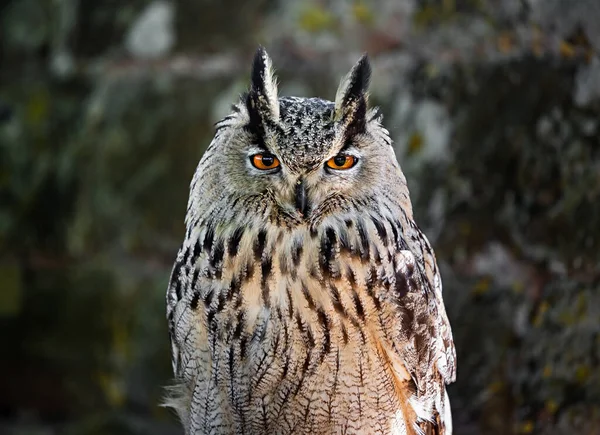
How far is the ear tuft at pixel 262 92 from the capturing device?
1.30 m

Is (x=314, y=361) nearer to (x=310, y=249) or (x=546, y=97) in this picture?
(x=310, y=249)

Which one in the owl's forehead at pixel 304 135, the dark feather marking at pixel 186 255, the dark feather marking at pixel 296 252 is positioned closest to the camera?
the owl's forehead at pixel 304 135

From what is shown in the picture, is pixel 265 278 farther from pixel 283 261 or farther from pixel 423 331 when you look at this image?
pixel 423 331

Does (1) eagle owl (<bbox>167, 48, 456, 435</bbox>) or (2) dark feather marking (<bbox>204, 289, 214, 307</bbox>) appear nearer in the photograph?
(1) eagle owl (<bbox>167, 48, 456, 435</bbox>)

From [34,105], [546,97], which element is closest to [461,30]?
[546,97]

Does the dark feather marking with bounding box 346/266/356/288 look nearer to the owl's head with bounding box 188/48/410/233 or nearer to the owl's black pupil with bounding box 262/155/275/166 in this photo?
the owl's head with bounding box 188/48/410/233

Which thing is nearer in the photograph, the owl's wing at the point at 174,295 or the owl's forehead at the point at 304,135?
the owl's forehead at the point at 304,135

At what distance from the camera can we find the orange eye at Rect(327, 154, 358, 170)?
52.1 inches

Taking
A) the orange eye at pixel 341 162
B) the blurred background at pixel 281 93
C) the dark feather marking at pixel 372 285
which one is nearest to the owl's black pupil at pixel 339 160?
the orange eye at pixel 341 162

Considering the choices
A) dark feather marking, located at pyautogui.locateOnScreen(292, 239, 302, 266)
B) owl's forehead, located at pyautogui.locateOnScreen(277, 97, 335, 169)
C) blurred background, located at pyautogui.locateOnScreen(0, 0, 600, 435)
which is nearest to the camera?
owl's forehead, located at pyautogui.locateOnScreen(277, 97, 335, 169)

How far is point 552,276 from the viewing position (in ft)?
6.79

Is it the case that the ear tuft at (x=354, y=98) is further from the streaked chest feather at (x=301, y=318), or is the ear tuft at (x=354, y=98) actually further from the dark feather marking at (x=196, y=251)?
the dark feather marking at (x=196, y=251)

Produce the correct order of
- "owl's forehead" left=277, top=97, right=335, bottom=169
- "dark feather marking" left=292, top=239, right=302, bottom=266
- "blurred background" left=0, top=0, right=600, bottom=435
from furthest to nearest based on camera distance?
"blurred background" left=0, top=0, right=600, bottom=435 < "dark feather marking" left=292, top=239, right=302, bottom=266 < "owl's forehead" left=277, top=97, right=335, bottom=169

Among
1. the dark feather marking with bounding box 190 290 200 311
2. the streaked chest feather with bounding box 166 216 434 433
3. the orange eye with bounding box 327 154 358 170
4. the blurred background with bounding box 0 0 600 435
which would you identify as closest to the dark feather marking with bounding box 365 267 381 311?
the streaked chest feather with bounding box 166 216 434 433
